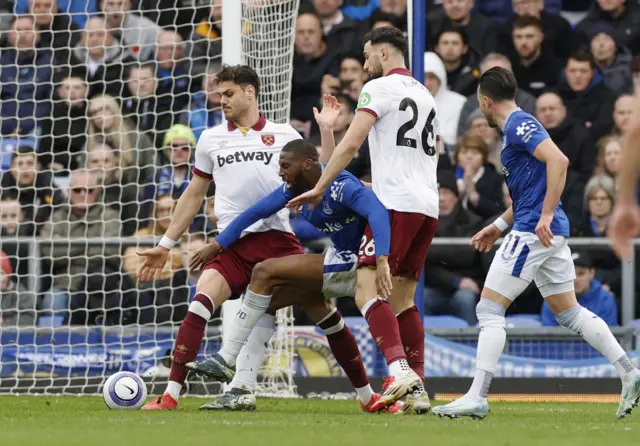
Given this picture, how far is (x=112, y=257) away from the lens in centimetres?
1110

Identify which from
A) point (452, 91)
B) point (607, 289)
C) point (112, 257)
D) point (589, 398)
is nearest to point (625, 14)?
point (452, 91)

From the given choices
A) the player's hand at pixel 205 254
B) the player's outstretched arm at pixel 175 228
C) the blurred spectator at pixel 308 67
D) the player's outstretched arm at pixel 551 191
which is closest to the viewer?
the player's outstretched arm at pixel 551 191

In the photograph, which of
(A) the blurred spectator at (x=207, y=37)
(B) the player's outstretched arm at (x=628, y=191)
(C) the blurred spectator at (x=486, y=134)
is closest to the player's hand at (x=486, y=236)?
(B) the player's outstretched arm at (x=628, y=191)

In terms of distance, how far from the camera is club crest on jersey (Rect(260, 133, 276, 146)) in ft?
26.8

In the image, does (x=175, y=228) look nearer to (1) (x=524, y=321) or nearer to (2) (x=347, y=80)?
(1) (x=524, y=321)

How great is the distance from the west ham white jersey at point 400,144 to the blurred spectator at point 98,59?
17.9ft

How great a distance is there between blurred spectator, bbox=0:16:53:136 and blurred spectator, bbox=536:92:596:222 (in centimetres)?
490

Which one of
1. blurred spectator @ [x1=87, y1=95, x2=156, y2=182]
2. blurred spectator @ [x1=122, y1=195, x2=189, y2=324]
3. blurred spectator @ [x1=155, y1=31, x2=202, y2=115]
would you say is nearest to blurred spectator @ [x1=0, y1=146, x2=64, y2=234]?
blurred spectator @ [x1=87, y1=95, x2=156, y2=182]

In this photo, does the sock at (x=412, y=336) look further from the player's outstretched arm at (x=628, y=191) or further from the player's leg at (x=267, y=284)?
the player's outstretched arm at (x=628, y=191)

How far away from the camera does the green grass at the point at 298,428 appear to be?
512 centimetres

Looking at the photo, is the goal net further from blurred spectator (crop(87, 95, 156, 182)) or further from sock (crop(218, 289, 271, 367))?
sock (crop(218, 289, 271, 367))

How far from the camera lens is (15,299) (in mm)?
11039

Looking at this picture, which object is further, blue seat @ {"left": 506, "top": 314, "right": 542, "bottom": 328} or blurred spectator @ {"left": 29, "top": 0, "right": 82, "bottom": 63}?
blurred spectator @ {"left": 29, "top": 0, "right": 82, "bottom": 63}

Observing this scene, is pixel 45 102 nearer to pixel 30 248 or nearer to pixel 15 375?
pixel 30 248
